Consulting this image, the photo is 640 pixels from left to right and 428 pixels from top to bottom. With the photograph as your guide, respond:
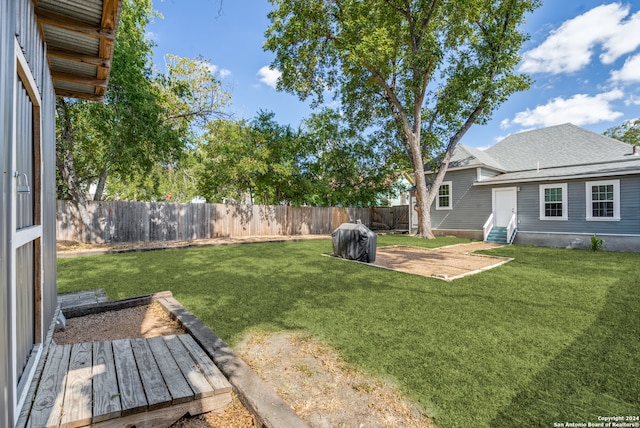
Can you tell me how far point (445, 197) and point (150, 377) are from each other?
15.9m

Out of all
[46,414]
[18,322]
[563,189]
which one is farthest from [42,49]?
[563,189]

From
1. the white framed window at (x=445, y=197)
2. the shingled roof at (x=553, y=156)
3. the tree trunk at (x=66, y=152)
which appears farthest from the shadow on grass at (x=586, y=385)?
the tree trunk at (x=66, y=152)

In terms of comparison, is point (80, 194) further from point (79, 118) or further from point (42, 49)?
point (42, 49)

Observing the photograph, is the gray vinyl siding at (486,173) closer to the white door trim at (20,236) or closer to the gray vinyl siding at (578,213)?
the gray vinyl siding at (578,213)

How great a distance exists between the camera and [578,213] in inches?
445

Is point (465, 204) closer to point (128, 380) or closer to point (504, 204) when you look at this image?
point (504, 204)

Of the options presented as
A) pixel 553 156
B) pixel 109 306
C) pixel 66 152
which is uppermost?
pixel 553 156

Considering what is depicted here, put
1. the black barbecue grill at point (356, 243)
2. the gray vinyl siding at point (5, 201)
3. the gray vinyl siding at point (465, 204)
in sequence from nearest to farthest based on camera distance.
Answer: the gray vinyl siding at point (5, 201) → the black barbecue grill at point (356, 243) → the gray vinyl siding at point (465, 204)

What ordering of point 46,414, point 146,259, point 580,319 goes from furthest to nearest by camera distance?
point 146,259
point 580,319
point 46,414

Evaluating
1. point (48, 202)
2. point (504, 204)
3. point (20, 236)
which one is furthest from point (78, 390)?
point (504, 204)

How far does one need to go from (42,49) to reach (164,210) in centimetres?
1098

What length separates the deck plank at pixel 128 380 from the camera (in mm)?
1681

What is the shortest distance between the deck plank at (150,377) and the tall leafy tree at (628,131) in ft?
118

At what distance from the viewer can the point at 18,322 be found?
1752 millimetres
